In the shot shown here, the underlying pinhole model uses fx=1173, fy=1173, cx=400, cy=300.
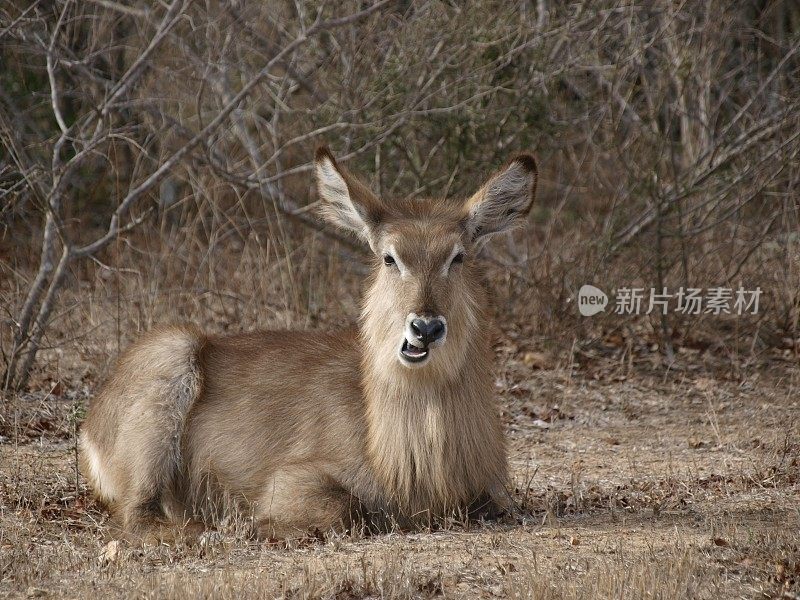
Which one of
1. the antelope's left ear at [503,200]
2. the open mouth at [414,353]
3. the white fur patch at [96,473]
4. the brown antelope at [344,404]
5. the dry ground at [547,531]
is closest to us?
the dry ground at [547,531]

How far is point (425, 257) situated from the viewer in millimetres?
6254

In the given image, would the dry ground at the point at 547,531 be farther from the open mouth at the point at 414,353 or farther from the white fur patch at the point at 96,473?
the open mouth at the point at 414,353

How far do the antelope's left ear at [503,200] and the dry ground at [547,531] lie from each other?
64.2 inches

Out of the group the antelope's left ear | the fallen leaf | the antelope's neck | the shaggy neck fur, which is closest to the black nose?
the shaggy neck fur

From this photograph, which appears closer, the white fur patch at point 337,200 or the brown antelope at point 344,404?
the brown antelope at point 344,404

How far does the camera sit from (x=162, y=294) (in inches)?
438

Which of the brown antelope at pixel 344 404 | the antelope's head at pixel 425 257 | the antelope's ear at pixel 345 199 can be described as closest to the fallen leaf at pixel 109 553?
the brown antelope at pixel 344 404

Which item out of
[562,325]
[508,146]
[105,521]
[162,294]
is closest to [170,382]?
[105,521]

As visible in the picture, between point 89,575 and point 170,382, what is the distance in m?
1.68

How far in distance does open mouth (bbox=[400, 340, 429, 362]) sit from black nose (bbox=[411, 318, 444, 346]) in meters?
0.12

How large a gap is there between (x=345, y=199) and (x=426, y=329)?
4.22 ft

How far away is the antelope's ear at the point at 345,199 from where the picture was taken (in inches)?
264

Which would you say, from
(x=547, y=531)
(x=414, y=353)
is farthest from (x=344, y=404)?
(x=547, y=531)

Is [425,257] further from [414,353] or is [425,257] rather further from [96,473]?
[96,473]
